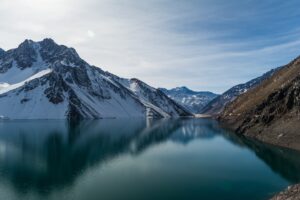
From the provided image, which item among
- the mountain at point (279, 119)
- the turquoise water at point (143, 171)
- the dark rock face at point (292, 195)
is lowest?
the turquoise water at point (143, 171)

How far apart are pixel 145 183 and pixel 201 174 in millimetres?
17484

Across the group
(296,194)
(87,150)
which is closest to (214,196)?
(296,194)

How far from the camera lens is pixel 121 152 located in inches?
5187

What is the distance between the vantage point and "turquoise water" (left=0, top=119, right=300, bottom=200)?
70250 millimetres

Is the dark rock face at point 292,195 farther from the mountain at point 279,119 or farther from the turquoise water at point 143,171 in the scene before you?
the mountain at point 279,119

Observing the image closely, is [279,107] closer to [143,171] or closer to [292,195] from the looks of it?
[143,171]

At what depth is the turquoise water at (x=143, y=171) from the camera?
230 ft

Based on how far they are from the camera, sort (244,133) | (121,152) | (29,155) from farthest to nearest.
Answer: (244,133) < (121,152) < (29,155)

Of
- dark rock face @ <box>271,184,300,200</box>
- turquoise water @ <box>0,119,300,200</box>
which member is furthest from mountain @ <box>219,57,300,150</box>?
dark rock face @ <box>271,184,300,200</box>

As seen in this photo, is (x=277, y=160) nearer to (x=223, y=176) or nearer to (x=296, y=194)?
(x=223, y=176)

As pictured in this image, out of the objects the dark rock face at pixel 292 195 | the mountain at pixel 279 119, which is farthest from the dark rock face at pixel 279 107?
the dark rock face at pixel 292 195

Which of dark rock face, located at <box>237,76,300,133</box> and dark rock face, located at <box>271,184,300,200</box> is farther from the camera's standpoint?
dark rock face, located at <box>237,76,300,133</box>

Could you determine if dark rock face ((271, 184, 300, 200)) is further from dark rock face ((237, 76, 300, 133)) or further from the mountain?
dark rock face ((237, 76, 300, 133))

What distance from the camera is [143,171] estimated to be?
93.8 meters
